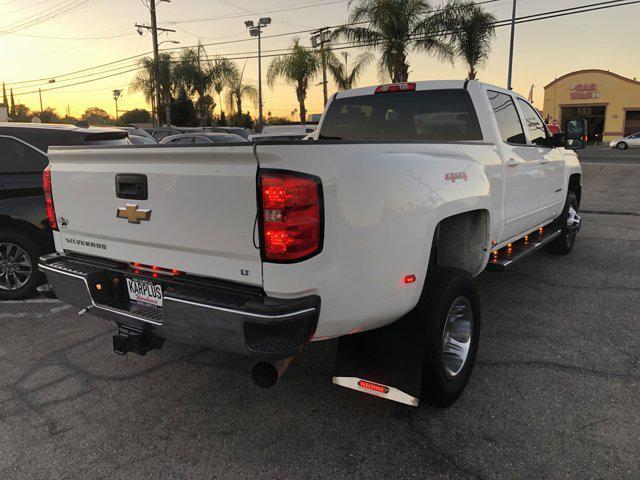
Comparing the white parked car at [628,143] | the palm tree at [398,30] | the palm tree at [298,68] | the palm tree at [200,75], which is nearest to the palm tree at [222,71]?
the palm tree at [200,75]

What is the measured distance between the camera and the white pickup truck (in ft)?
7.42

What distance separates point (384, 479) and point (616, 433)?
1.36 metres

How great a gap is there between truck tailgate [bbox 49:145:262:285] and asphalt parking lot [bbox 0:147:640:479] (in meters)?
0.99

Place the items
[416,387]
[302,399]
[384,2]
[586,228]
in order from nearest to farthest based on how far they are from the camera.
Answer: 1. [416,387]
2. [302,399]
3. [586,228]
4. [384,2]

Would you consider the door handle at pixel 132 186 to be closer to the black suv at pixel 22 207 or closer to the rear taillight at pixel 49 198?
the rear taillight at pixel 49 198

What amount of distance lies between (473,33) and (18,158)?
2148 centimetres

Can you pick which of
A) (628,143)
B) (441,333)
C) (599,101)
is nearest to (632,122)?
(599,101)

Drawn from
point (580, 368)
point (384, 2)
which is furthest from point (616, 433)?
point (384, 2)

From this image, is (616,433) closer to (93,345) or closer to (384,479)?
(384,479)

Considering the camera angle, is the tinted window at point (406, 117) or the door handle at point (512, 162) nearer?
the door handle at point (512, 162)

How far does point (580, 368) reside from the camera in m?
3.53

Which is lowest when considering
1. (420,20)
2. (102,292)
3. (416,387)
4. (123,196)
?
(416,387)

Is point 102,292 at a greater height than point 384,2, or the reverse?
point 384,2

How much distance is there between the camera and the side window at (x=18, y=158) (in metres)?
5.07
